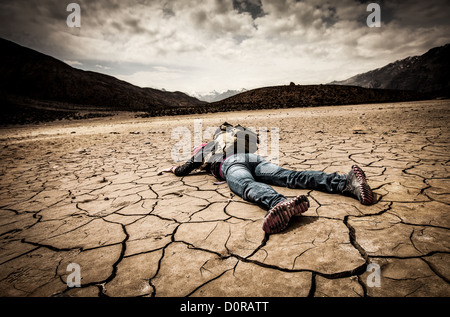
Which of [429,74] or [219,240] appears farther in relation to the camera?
[429,74]

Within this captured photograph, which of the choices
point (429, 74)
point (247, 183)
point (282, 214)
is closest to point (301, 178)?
point (247, 183)

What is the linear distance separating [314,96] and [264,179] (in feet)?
63.7

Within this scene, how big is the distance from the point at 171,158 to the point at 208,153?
1.40m

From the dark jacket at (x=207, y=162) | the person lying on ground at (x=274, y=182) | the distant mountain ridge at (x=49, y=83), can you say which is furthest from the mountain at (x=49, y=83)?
the person lying on ground at (x=274, y=182)

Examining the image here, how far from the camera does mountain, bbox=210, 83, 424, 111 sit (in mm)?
A: 16562

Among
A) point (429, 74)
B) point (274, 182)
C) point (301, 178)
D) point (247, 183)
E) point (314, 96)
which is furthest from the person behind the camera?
point (429, 74)

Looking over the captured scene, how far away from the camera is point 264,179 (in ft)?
6.21

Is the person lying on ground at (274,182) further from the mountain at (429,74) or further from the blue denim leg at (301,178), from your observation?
the mountain at (429,74)

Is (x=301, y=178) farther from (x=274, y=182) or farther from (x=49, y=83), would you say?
(x=49, y=83)

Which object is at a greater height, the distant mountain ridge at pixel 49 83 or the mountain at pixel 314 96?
the distant mountain ridge at pixel 49 83

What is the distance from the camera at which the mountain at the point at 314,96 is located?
1656cm

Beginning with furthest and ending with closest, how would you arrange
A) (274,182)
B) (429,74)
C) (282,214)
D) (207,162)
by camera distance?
1. (429,74)
2. (207,162)
3. (274,182)
4. (282,214)

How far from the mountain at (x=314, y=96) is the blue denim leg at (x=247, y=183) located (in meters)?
14.5
